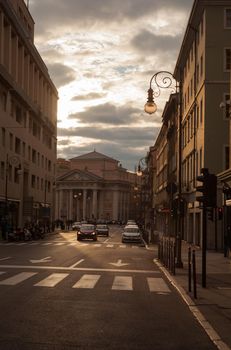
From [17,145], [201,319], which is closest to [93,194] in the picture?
[17,145]

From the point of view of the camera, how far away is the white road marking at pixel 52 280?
1688 centimetres

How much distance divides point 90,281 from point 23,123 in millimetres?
56362

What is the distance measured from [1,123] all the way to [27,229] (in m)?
11.8

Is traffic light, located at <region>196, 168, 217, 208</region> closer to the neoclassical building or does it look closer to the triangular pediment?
the neoclassical building

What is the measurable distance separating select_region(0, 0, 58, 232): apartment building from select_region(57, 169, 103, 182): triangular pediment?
87409 millimetres

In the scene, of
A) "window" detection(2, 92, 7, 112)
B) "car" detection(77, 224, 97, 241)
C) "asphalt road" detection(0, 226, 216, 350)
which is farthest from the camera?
"window" detection(2, 92, 7, 112)

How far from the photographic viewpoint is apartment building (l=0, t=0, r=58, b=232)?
6238 cm

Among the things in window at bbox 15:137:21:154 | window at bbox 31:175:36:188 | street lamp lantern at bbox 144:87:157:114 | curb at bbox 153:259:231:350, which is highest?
window at bbox 15:137:21:154

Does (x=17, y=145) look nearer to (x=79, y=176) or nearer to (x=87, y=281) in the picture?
(x=87, y=281)

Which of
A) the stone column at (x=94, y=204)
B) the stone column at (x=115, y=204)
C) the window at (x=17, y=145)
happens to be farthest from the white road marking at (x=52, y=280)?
the stone column at (x=115, y=204)

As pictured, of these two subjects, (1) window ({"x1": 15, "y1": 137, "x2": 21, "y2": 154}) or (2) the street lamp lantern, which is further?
(1) window ({"x1": 15, "y1": 137, "x2": 21, "y2": 154})

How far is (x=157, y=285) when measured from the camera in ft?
59.7

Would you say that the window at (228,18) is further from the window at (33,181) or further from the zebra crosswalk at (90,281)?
the window at (33,181)

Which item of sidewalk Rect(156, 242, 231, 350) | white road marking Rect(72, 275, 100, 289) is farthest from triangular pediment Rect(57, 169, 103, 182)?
white road marking Rect(72, 275, 100, 289)
